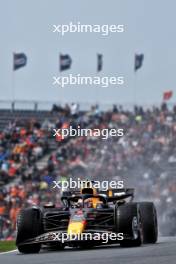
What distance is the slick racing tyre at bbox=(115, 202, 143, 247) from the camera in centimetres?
1770

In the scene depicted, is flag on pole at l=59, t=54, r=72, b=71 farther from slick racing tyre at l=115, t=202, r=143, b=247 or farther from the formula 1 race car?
slick racing tyre at l=115, t=202, r=143, b=247

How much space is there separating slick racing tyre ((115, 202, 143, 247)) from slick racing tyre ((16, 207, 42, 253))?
1363 millimetres

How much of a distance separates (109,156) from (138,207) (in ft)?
48.4

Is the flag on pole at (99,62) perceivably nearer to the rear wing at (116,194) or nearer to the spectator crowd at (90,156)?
the spectator crowd at (90,156)

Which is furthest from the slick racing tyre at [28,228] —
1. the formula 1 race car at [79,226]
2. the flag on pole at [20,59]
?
the flag on pole at [20,59]

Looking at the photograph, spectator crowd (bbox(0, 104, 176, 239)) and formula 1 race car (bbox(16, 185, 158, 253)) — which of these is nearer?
formula 1 race car (bbox(16, 185, 158, 253))

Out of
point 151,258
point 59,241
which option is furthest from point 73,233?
point 151,258

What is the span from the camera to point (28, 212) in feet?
58.9

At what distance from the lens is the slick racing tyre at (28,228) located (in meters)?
17.8

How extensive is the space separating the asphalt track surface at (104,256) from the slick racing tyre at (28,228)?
19cm

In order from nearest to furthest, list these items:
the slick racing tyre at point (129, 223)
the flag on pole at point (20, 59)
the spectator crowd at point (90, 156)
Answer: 1. the slick racing tyre at point (129, 223)
2. the spectator crowd at point (90, 156)
3. the flag on pole at point (20, 59)

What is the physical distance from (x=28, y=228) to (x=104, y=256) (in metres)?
2.46

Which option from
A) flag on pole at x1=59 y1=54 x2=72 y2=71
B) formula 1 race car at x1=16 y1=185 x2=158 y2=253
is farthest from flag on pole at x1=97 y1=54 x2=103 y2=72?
formula 1 race car at x1=16 y1=185 x2=158 y2=253

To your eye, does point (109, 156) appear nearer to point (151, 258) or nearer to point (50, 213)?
point (50, 213)
